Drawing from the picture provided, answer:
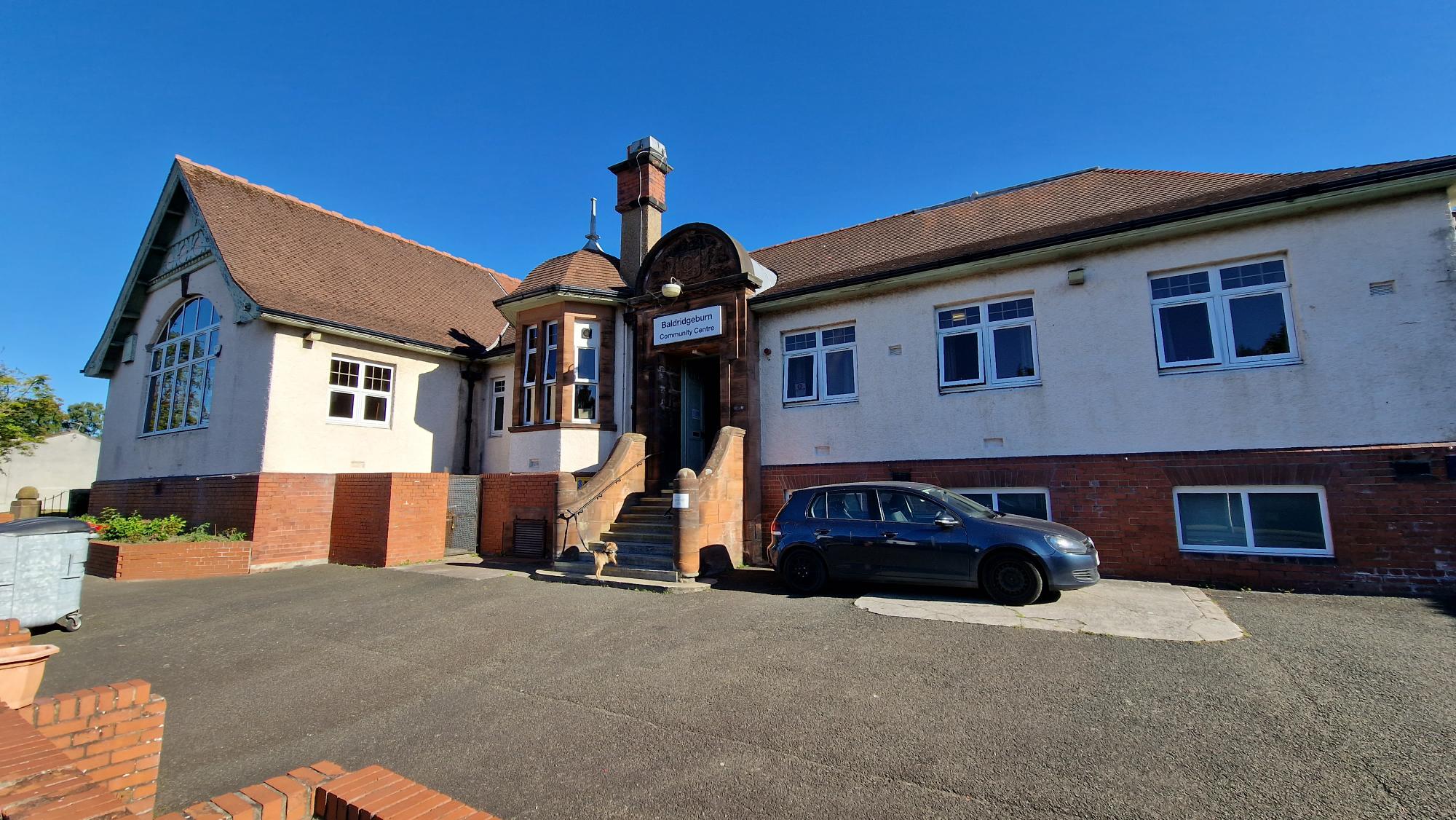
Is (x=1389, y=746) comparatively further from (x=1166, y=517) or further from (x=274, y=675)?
(x=274, y=675)

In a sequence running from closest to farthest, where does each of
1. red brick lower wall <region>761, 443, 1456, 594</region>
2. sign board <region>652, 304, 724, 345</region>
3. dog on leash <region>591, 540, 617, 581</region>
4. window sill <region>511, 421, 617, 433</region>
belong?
1. red brick lower wall <region>761, 443, 1456, 594</region>
2. dog on leash <region>591, 540, 617, 581</region>
3. sign board <region>652, 304, 724, 345</region>
4. window sill <region>511, 421, 617, 433</region>

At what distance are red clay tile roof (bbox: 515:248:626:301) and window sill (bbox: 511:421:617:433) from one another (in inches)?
116

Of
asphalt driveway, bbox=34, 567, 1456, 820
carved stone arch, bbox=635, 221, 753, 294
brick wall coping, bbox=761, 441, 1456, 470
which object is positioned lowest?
asphalt driveway, bbox=34, 567, 1456, 820

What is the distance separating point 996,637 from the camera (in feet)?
19.7

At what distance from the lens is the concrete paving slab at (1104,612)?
241 inches

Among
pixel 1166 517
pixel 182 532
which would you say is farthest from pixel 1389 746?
pixel 182 532

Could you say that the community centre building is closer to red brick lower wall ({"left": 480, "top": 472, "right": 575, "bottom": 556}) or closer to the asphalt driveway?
red brick lower wall ({"left": 480, "top": 472, "right": 575, "bottom": 556})

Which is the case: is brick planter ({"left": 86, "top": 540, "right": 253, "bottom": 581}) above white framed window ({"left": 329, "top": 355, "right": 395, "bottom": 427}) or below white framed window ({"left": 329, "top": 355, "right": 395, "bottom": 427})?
below

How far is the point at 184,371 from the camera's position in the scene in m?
15.2

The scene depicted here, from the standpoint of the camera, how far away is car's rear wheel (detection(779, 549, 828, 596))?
336 inches

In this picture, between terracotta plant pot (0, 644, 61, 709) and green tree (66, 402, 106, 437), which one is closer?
terracotta plant pot (0, 644, 61, 709)

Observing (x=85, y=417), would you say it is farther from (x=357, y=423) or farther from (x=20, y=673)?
(x=20, y=673)

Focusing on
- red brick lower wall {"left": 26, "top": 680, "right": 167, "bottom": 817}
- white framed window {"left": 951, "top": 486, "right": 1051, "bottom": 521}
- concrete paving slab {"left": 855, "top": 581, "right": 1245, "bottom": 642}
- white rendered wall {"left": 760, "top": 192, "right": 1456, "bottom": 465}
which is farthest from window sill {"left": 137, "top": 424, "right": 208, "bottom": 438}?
white framed window {"left": 951, "top": 486, "right": 1051, "bottom": 521}

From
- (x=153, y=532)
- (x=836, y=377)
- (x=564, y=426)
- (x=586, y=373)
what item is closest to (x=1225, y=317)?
(x=836, y=377)
